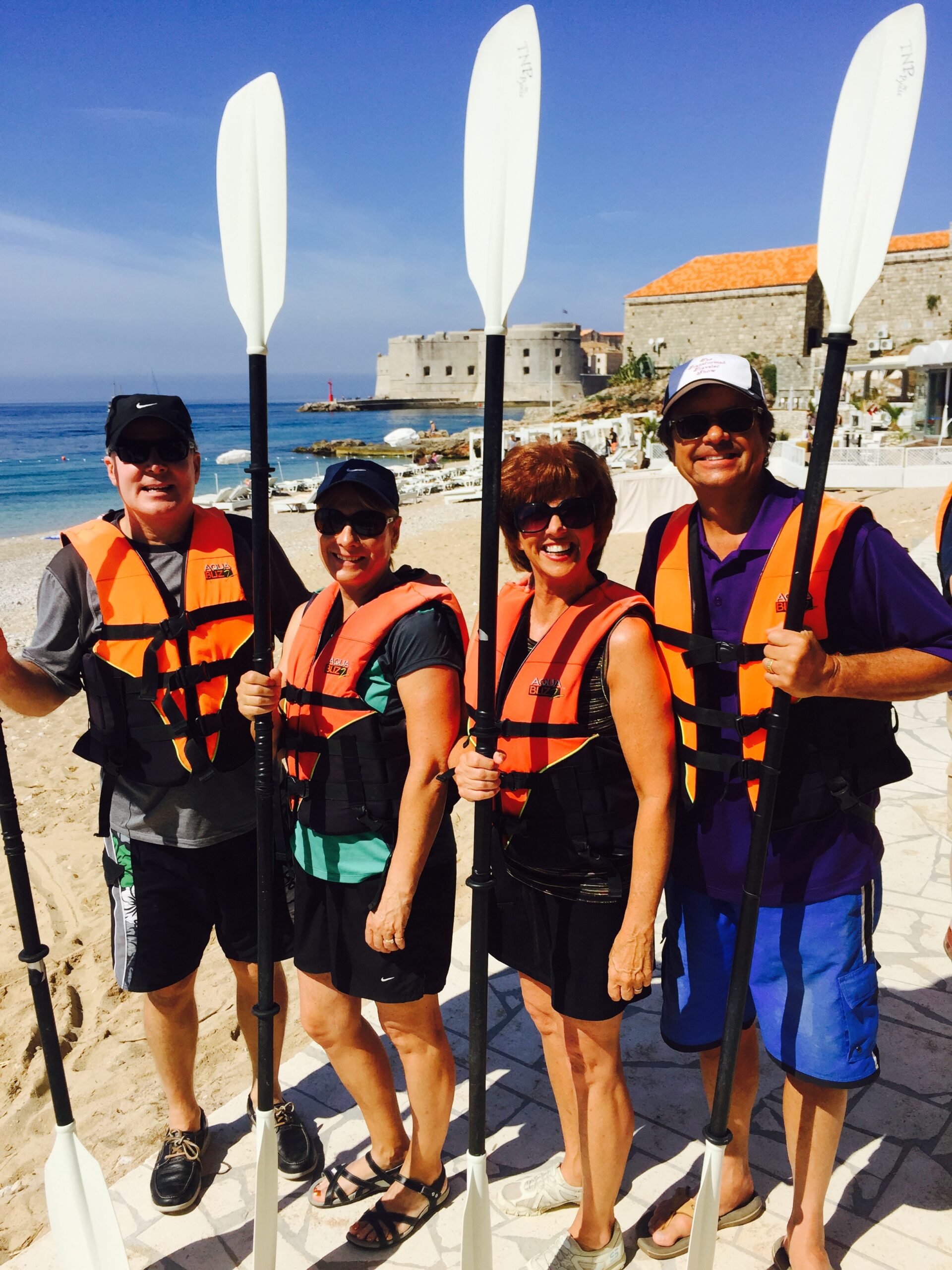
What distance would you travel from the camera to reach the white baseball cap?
208cm

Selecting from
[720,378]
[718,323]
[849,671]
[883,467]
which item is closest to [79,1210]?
[849,671]

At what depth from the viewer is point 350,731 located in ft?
7.94

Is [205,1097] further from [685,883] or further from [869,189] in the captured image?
[869,189]

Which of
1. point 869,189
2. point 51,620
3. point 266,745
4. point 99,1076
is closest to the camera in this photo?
point 869,189

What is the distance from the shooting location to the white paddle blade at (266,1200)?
7.72 feet

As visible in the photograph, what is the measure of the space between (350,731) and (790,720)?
1163mm

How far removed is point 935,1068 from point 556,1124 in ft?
4.74

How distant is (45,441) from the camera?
73.8m

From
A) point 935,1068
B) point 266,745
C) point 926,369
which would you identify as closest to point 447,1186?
point 266,745

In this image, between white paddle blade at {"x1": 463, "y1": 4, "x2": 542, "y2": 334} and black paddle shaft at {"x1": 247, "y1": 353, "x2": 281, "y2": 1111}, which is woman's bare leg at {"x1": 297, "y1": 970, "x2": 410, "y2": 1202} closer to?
black paddle shaft at {"x1": 247, "y1": 353, "x2": 281, "y2": 1111}

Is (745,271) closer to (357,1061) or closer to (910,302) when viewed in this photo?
(910,302)

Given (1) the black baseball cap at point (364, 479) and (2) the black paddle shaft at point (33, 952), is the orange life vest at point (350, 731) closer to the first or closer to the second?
(1) the black baseball cap at point (364, 479)

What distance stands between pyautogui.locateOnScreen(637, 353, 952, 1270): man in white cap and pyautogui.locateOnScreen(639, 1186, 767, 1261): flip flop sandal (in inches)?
14.0

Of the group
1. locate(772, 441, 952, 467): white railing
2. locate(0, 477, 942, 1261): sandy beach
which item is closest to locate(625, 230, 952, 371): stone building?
locate(772, 441, 952, 467): white railing
